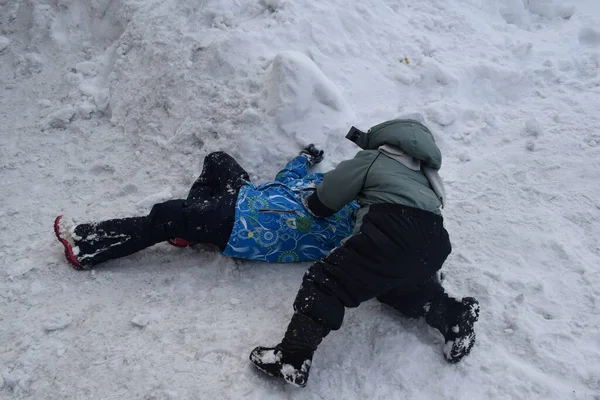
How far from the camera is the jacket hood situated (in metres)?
2.50

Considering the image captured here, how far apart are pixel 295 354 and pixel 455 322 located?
783mm

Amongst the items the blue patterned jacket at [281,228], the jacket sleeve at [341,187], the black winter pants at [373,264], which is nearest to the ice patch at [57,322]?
the blue patterned jacket at [281,228]

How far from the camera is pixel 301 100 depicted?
3.26 metres

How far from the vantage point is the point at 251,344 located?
2.36 meters

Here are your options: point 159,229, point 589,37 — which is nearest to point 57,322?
point 159,229

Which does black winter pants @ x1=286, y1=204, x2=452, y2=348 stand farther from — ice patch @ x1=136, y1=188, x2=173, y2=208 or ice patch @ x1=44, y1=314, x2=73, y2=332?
ice patch @ x1=136, y1=188, x2=173, y2=208

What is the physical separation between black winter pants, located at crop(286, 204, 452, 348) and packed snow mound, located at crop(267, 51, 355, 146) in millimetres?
1104

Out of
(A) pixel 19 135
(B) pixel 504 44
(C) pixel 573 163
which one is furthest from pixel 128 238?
(B) pixel 504 44

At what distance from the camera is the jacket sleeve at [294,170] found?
303cm

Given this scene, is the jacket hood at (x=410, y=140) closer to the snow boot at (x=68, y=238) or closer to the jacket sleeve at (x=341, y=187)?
the jacket sleeve at (x=341, y=187)

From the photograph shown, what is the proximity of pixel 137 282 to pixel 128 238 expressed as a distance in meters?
0.24

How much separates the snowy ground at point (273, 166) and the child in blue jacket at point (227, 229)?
0.43ft

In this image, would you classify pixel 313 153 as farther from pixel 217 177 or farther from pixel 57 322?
pixel 57 322

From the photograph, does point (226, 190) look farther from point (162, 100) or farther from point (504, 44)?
point (504, 44)
